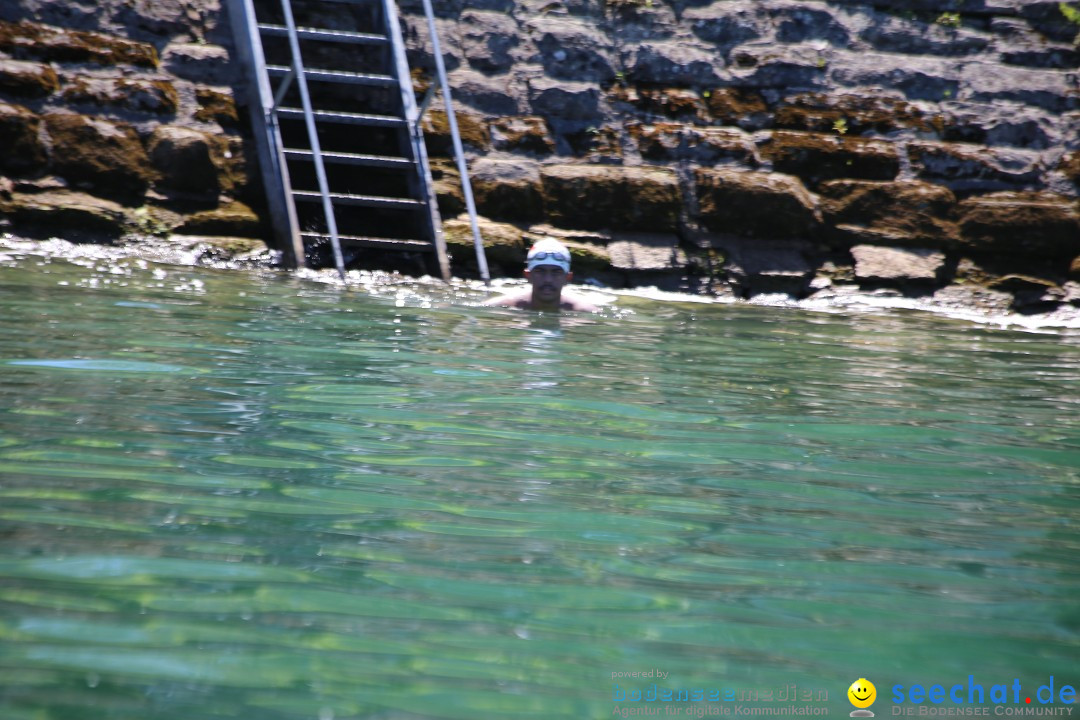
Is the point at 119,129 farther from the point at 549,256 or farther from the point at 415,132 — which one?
the point at 549,256

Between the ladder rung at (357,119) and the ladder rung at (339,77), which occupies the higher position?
the ladder rung at (339,77)

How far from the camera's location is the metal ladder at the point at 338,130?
720cm

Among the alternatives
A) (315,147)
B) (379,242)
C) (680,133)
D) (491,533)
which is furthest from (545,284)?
(491,533)

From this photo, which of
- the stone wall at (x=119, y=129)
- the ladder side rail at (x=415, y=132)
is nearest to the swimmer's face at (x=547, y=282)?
the ladder side rail at (x=415, y=132)

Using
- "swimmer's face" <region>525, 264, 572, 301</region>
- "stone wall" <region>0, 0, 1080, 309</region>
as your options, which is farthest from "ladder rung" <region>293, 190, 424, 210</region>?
"swimmer's face" <region>525, 264, 572, 301</region>

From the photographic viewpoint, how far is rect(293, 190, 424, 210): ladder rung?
716cm

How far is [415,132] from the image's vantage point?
755 cm

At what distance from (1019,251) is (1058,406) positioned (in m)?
4.52

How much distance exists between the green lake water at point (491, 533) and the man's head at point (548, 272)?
6.63ft

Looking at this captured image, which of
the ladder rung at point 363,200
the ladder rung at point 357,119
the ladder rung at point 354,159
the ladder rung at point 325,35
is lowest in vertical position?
the ladder rung at point 363,200

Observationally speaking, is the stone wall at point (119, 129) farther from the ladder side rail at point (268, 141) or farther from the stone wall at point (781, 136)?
the stone wall at point (781, 136)

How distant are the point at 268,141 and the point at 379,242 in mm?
1057

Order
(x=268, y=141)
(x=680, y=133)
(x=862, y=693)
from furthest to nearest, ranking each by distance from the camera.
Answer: (x=680, y=133) → (x=268, y=141) → (x=862, y=693)

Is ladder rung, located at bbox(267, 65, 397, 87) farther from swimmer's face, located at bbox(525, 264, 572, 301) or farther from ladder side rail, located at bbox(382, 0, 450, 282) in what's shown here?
swimmer's face, located at bbox(525, 264, 572, 301)
